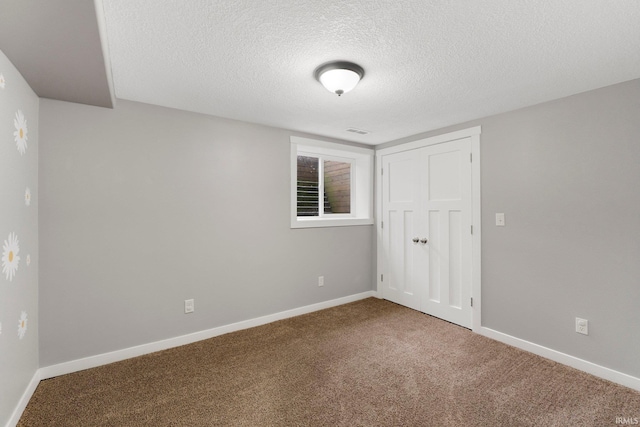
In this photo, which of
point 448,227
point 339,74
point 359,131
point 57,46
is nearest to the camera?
point 57,46

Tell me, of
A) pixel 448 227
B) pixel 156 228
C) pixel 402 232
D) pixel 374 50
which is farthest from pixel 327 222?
pixel 374 50

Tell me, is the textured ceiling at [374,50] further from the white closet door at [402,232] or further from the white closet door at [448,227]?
the white closet door at [402,232]

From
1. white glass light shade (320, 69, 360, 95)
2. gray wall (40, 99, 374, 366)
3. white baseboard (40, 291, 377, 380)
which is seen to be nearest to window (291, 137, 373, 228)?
gray wall (40, 99, 374, 366)

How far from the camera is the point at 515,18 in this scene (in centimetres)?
147

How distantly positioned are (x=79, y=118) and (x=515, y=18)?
303 centimetres

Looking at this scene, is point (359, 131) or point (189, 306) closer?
point (189, 306)

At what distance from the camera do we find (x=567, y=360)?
2422mm

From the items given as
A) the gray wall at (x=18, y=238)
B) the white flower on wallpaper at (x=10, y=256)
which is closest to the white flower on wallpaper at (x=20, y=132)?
the gray wall at (x=18, y=238)

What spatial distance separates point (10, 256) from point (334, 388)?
2.18 m

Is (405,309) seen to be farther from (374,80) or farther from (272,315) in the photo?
(374,80)

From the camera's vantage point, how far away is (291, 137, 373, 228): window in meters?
3.67

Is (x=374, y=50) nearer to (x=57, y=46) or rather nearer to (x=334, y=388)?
(x=57, y=46)

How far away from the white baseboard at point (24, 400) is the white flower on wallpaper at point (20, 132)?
1.56 m

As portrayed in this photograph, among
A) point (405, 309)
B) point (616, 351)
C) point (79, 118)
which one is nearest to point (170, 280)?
point (79, 118)
